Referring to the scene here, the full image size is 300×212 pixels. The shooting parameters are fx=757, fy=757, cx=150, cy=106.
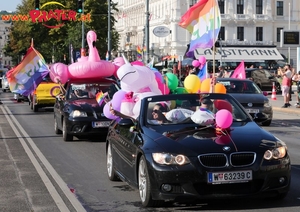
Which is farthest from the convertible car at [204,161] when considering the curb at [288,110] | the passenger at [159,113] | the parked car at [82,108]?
the curb at [288,110]

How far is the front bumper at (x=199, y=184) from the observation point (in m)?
8.21

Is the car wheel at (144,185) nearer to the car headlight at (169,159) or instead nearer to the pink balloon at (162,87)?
the car headlight at (169,159)

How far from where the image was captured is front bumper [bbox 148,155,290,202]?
821cm

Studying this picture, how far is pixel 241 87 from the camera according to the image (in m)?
22.7

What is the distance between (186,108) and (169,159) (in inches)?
63.3

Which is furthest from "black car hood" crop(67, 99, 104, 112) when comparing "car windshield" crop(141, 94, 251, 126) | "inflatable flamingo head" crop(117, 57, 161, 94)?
"car windshield" crop(141, 94, 251, 126)

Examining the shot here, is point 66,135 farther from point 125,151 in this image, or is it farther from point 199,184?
point 199,184

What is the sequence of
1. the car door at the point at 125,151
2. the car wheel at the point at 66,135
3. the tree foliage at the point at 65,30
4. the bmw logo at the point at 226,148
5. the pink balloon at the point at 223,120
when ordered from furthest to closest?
the tree foliage at the point at 65,30
the car wheel at the point at 66,135
the car door at the point at 125,151
the pink balloon at the point at 223,120
the bmw logo at the point at 226,148

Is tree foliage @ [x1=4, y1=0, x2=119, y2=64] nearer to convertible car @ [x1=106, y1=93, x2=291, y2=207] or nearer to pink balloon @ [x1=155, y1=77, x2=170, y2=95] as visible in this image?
pink balloon @ [x1=155, y1=77, x2=170, y2=95]

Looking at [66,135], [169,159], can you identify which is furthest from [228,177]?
[66,135]

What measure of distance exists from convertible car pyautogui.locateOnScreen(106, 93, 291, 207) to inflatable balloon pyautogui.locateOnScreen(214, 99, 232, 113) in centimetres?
44

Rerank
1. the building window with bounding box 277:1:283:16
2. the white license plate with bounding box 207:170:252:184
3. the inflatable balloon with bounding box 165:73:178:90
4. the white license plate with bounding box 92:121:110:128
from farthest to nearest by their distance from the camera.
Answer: the building window with bounding box 277:1:283:16 → the white license plate with bounding box 92:121:110:128 → the inflatable balloon with bounding box 165:73:178:90 → the white license plate with bounding box 207:170:252:184

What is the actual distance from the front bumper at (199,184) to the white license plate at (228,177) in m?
0.04

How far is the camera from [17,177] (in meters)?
11.7
